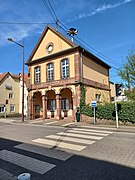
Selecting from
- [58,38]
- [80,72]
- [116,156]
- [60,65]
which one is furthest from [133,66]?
[116,156]

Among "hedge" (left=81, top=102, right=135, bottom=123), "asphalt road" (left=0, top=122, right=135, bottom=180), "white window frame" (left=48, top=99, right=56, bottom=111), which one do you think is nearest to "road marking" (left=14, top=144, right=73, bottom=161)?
"asphalt road" (left=0, top=122, right=135, bottom=180)

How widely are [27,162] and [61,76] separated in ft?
51.6

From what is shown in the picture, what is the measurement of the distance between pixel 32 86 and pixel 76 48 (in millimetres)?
9129

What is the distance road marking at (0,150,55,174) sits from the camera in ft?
15.1

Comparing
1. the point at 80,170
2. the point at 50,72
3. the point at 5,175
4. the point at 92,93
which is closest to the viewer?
the point at 5,175

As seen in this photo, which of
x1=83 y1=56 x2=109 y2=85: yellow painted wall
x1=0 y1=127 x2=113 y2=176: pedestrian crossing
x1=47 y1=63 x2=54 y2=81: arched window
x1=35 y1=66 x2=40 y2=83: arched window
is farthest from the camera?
x1=35 y1=66 x2=40 y2=83: arched window

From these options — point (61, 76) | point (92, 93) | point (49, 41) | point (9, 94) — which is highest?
point (49, 41)

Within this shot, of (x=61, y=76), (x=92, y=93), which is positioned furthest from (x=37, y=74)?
A: (x=92, y=93)

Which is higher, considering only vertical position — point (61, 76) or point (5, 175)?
point (61, 76)

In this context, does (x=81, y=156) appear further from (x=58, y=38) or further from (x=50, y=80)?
(x=58, y=38)

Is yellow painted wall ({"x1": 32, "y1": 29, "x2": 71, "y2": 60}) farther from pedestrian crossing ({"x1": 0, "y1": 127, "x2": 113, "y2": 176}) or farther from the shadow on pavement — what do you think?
the shadow on pavement

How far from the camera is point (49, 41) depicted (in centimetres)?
2222

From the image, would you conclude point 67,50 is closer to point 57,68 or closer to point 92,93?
point 57,68

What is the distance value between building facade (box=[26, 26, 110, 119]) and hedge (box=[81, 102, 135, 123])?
8.86 ft
